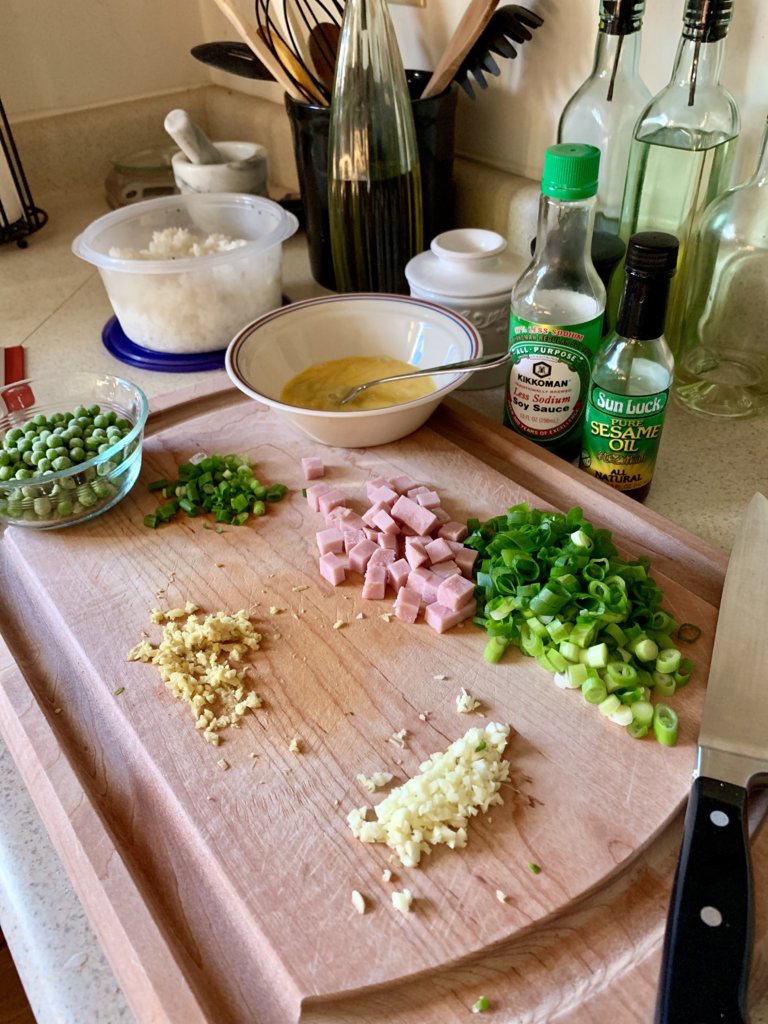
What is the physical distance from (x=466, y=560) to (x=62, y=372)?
64 centimetres

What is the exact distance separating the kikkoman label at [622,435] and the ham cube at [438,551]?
0.67 ft

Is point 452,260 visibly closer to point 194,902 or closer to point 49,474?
point 49,474

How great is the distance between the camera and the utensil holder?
1.15 m

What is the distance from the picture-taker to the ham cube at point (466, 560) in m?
0.82

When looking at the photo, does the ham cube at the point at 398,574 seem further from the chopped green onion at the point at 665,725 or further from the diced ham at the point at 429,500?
the chopped green onion at the point at 665,725

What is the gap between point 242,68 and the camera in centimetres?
124

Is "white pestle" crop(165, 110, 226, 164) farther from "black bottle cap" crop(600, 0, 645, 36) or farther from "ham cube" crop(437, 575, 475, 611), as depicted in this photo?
"ham cube" crop(437, 575, 475, 611)

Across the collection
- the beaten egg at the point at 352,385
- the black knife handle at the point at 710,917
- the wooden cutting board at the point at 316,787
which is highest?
the beaten egg at the point at 352,385

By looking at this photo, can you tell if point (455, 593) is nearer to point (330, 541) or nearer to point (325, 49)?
point (330, 541)

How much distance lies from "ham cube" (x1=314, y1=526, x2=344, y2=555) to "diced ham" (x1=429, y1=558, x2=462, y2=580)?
0.34ft

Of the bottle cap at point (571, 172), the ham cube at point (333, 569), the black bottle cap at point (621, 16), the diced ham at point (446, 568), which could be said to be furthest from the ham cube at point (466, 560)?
the black bottle cap at point (621, 16)

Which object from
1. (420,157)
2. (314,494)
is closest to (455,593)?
(314,494)

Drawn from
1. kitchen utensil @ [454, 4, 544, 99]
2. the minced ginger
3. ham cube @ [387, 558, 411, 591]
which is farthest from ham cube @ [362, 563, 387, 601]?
kitchen utensil @ [454, 4, 544, 99]

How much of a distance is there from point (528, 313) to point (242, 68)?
668 mm
